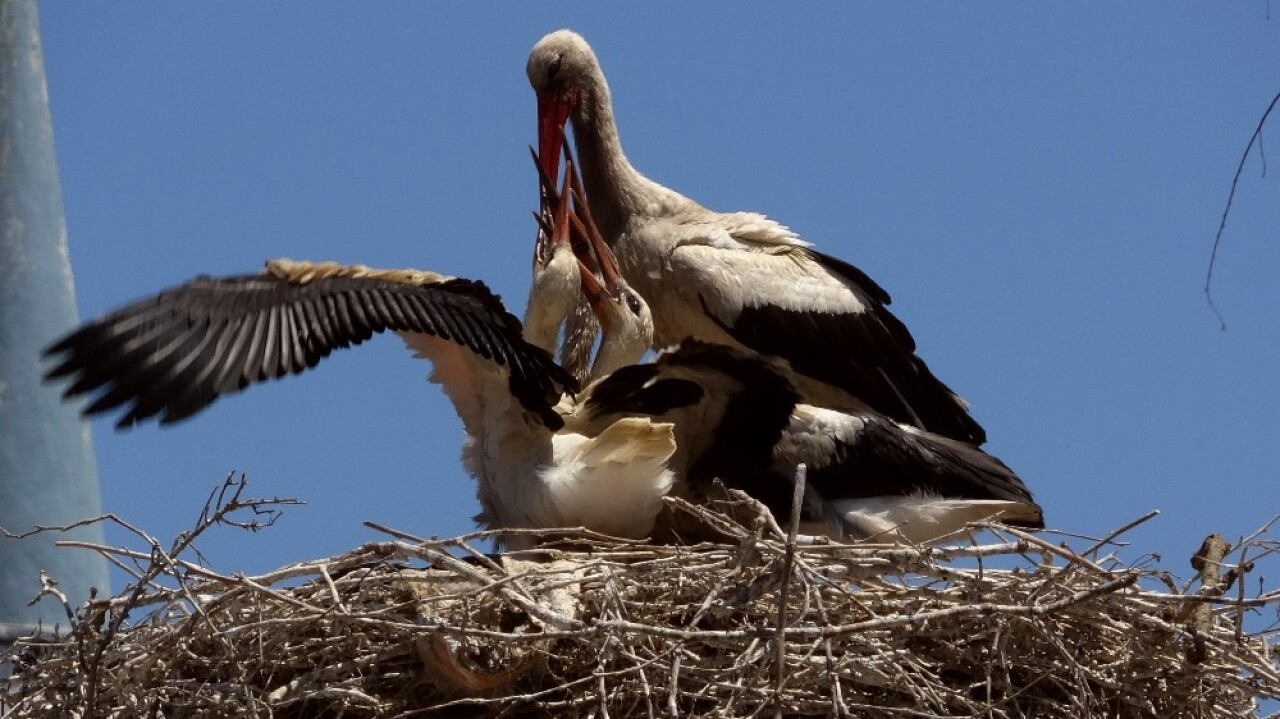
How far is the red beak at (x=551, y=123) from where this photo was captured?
30.6ft

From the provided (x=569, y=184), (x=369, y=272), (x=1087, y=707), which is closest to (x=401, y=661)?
(x=369, y=272)

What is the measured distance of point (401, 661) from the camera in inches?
239

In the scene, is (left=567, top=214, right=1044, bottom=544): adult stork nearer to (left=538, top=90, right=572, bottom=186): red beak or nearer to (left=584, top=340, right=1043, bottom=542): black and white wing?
(left=584, top=340, right=1043, bottom=542): black and white wing

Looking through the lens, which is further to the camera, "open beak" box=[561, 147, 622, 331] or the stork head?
the stork head

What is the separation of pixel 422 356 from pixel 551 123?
2594 millimetres

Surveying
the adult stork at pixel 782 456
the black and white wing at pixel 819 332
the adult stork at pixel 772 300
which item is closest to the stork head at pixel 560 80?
the adult stork at pixel 772 300

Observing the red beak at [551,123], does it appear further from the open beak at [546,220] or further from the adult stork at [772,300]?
the open beak at [546,220]

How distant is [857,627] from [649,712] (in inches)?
21.4

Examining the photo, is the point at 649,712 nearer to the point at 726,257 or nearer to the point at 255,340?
the point at 255,340

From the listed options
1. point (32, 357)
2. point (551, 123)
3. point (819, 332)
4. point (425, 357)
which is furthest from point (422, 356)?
point (551, 123)

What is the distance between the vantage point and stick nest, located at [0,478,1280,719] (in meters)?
5.82

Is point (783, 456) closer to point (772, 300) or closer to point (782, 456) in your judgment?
point (782, 456)

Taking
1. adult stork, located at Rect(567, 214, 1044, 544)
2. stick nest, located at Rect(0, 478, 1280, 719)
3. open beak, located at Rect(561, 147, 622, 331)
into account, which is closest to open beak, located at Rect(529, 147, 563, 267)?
open beak, located at Rect(561, 147, 622, 331)

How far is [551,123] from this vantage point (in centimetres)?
943
